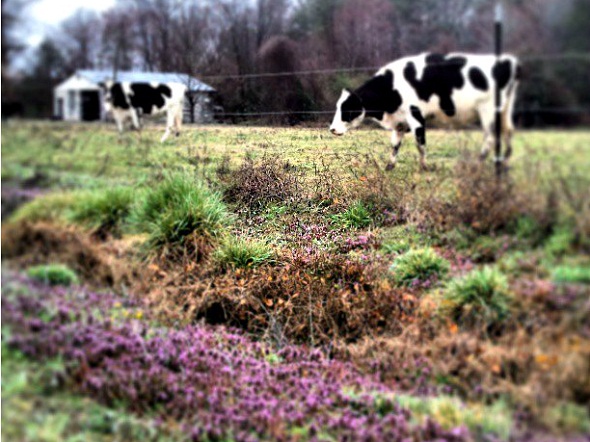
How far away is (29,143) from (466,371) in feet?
12.8

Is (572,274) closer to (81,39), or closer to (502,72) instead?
(502,72)

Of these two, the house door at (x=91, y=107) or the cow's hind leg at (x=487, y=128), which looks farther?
the house door at (x=91, y=107)

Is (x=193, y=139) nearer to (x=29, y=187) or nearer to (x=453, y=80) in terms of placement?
(x=29, y=187)

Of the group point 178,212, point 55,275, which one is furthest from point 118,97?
point 55,275

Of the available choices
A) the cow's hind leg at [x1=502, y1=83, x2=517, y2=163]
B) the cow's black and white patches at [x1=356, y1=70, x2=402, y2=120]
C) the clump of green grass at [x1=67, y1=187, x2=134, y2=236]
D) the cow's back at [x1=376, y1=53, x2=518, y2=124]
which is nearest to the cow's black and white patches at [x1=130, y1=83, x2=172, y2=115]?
the clump of green grass at [x1=67, y1=187, x2=134, y2=236]

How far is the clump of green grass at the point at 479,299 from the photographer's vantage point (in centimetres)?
320

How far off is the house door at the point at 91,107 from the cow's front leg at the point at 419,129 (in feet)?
8.64

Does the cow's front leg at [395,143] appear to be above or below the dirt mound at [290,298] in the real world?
above

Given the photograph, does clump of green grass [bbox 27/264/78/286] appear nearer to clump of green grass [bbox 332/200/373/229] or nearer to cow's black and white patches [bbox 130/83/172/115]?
cow's black and white patches [bbox 130/83/172/115]

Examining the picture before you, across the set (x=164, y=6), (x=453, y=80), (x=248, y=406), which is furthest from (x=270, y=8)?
(x=248, y=406)

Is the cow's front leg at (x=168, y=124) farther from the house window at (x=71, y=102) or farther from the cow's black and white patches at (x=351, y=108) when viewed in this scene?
the cow's black and white patches at (x=351, y=108)

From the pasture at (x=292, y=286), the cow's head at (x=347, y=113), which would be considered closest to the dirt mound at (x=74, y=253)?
Answer: the pasture at (x=292, y=286)

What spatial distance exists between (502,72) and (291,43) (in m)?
1.56

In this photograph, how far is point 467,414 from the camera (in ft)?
10.0
